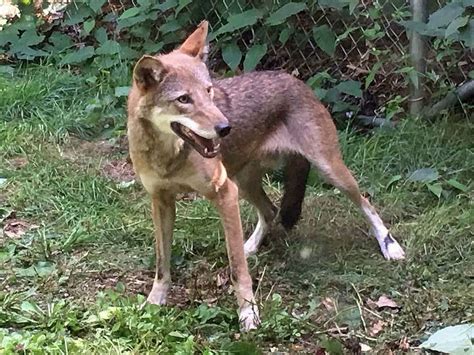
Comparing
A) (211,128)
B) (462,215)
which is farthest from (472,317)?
(211,128)

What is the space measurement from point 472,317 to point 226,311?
3.68 feet

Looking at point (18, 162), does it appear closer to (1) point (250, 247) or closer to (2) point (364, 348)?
(1) point (250, 247)

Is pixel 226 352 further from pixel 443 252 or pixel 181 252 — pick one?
pixel 443 252

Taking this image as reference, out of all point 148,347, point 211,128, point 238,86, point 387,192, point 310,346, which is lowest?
point 387,192

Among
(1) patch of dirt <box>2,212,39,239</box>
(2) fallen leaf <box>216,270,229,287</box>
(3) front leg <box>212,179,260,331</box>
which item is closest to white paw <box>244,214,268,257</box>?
(2) fallen leaf <box>216,270,229,287</box>

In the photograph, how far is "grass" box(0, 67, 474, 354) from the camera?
3.80m

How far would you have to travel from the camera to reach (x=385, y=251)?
4.67 meters

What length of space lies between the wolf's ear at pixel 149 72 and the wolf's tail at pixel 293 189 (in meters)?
1.25

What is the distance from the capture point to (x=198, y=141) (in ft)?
12.2

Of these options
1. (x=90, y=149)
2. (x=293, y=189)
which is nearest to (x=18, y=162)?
(x=90, y=149)

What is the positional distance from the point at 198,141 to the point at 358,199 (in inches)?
55.7

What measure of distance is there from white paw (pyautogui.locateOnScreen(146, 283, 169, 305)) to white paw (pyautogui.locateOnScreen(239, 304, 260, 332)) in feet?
1.50

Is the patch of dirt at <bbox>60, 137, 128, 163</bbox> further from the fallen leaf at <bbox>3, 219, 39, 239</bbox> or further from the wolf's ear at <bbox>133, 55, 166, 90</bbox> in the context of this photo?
the wolf's ear at <bbox>133, 55, 166, 90</bbox>

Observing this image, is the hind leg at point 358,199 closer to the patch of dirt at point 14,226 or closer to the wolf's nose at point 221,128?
the wolf's nose at point 221,128
